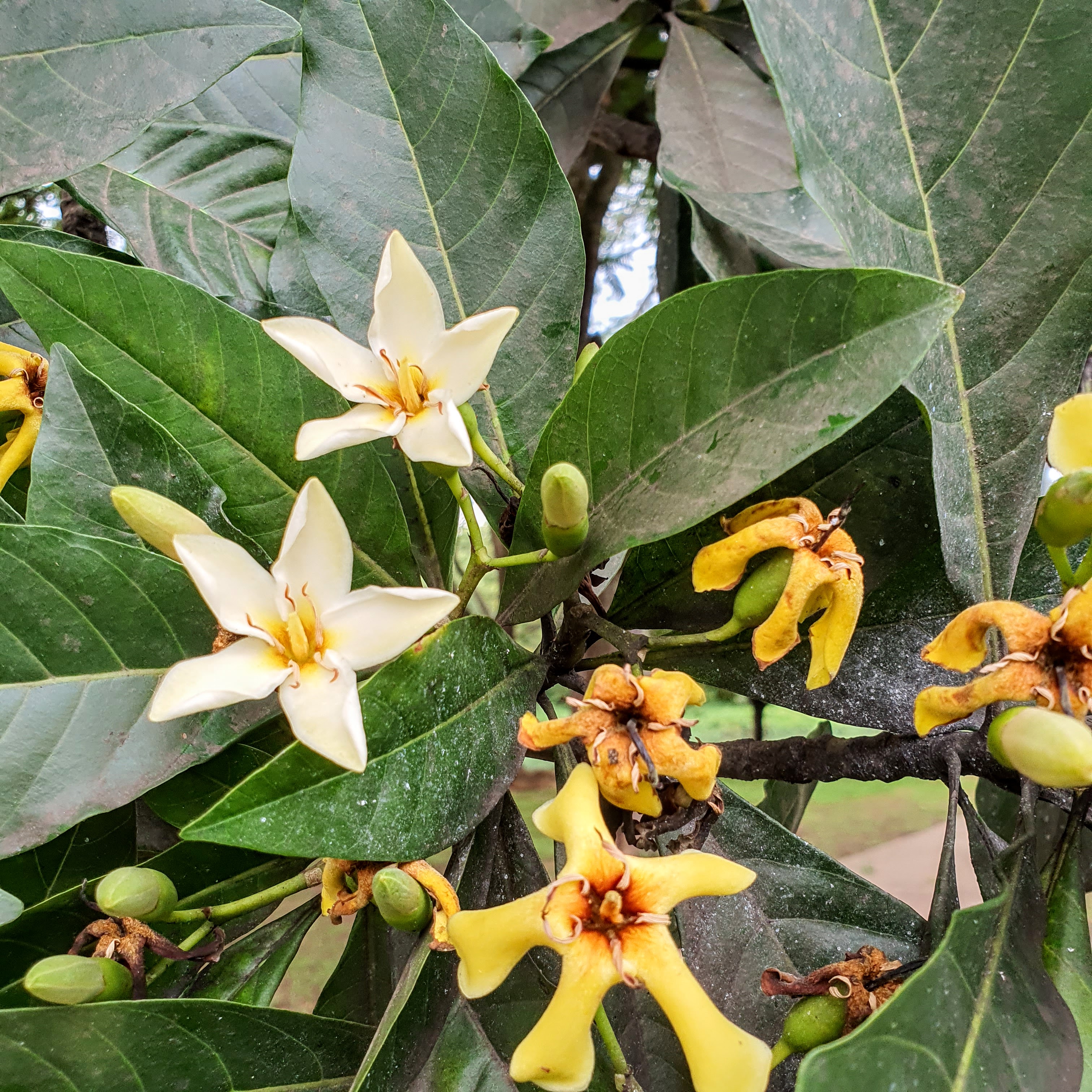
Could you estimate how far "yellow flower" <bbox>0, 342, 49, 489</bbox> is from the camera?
2.09ft

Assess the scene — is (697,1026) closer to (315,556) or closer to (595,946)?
(595,946)

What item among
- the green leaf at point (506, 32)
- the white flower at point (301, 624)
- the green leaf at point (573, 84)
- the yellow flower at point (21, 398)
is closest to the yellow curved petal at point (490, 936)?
the white flower at point (301, 624)

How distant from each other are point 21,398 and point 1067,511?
0.74m

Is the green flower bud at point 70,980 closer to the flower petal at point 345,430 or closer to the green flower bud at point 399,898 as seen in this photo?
the green flower bud at point 399,898

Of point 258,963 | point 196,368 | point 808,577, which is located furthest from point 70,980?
point 808,577

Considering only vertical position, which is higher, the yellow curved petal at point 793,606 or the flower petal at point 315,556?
the flower petal at point 315,556

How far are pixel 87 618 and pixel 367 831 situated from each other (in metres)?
0.23

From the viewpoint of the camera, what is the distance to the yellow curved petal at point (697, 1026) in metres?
0.39

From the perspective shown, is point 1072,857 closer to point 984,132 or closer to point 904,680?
point 904,680

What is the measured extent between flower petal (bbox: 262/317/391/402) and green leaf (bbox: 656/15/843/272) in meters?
0.45

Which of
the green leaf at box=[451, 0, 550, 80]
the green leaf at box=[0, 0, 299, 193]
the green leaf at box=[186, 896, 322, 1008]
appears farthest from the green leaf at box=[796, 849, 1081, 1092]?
the green leaf at box=[451, 0, 550, 80]

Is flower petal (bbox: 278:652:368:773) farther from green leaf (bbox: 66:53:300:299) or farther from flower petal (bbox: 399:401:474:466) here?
green leaf (bbox: 66:53:300:299)

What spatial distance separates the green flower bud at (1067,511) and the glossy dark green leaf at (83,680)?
0.51m

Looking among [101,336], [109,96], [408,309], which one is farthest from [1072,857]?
[109,96]
